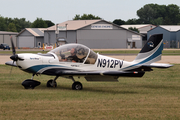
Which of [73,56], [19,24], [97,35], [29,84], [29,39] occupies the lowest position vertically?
[29,84]

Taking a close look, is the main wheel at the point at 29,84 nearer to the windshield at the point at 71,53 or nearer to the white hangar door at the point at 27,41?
the windshield at the point at 71,53

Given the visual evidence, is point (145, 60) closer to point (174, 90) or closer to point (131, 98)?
point (174, 90)

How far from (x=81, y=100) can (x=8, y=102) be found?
2.56m

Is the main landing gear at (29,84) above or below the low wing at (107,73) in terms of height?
below

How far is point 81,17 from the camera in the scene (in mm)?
159625

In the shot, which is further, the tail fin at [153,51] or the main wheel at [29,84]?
the tail fin at [153,51]

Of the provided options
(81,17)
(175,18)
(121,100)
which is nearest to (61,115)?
(121,100)

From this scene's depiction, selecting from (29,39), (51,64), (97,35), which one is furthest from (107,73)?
(29,39)

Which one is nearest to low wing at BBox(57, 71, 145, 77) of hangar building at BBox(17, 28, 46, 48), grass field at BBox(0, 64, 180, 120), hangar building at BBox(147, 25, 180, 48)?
grass field at BBox(0, 64, 180, 120)

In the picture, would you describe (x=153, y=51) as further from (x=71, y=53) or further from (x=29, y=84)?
(x=29, y=84)

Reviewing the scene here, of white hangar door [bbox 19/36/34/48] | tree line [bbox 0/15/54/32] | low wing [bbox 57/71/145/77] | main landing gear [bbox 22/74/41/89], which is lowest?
main landing gear [bbox 22/74/41/89]

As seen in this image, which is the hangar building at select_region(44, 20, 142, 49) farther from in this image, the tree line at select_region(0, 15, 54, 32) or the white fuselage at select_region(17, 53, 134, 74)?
the white fuselage at select_region(17, 53, 134, 74)

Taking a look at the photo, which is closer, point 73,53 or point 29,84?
point 29,84

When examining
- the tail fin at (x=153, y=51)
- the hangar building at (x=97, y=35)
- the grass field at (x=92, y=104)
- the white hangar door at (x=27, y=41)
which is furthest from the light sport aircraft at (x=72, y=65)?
the white hangar door at (x=27, y=41)
